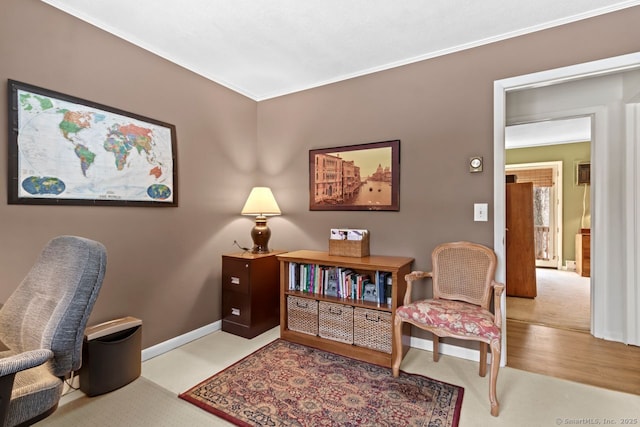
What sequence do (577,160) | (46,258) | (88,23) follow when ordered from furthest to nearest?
1. (577,160)
2. (88,23)
3. (46,258)

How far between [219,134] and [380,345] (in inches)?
94.7

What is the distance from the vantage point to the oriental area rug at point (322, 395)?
1734 mm

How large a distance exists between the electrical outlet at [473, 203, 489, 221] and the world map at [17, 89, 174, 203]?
2.47 m

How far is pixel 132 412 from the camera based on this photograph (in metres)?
1.79

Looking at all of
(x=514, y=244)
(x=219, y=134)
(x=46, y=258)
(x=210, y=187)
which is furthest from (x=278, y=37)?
(x=514, y=244)

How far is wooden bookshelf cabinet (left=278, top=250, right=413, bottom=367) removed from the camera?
7.63 ft

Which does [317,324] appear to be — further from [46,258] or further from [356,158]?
[46,258]

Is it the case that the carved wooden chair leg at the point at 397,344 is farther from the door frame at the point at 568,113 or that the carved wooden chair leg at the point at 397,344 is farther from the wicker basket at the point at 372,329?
the door frame at the point at 568,113

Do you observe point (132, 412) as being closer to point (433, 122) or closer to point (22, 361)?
point (22, 361)

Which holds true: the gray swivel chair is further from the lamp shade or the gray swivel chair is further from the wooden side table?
the lamp shade

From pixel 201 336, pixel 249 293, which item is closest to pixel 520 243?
pixel 249 293

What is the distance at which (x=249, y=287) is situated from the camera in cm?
282

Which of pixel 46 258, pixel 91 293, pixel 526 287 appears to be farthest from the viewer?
pixel 526 287

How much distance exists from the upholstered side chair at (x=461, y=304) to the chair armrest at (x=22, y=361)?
1.87m
